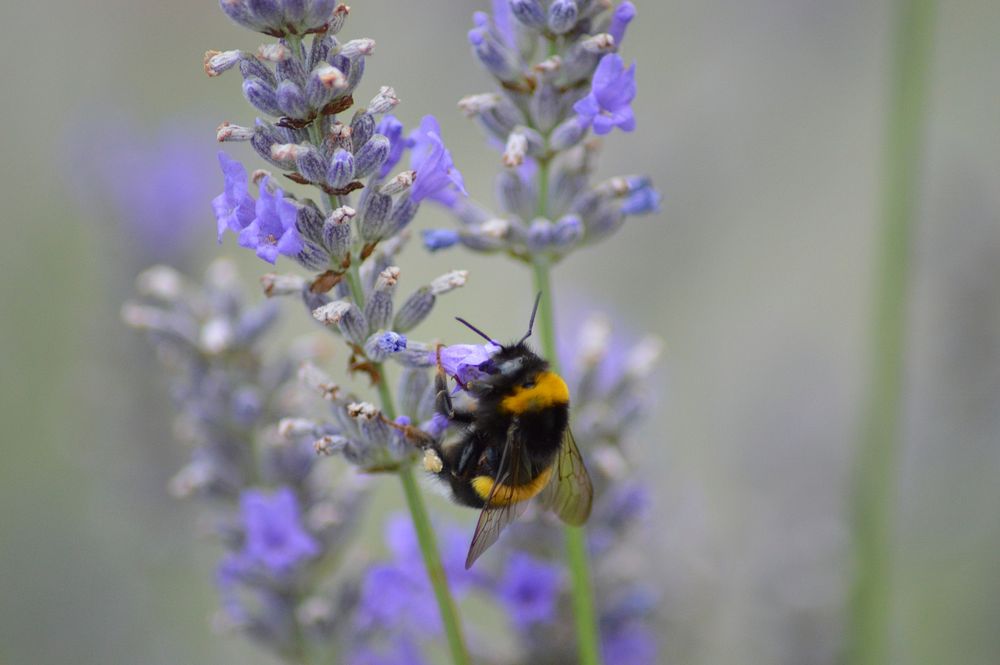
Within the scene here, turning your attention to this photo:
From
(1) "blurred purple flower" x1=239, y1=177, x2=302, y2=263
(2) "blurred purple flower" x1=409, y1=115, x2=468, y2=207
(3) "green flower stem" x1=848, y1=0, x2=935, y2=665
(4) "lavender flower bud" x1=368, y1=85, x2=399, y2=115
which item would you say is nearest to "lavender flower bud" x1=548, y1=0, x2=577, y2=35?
(2) "blurred purple flower" x1=409, y1=115, x2=468, y2=207

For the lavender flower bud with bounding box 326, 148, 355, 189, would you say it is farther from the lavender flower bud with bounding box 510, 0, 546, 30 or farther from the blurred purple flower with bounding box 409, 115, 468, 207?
the lavender flower bud with bounding box 510, 0, 546, 30

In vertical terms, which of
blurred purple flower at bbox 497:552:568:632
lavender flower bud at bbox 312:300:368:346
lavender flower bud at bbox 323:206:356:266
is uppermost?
lavender flower bud at bbox 323:206:356:266

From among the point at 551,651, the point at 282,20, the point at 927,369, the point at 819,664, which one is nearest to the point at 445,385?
the point at 282,20

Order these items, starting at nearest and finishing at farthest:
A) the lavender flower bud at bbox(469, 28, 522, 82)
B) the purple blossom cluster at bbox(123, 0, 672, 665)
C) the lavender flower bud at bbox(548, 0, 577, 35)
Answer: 1. the purple blossom cluster at bbox(123, 0, 672, 665)
2. the lavender flower bud at bbox(548, 0, 577, 35)
3. the lavender flower bud at bbox(469, 28, 522, 82)

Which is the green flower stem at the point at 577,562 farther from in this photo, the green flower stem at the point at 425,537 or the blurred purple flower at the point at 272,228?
the blurred purple flower at the point at 272,228

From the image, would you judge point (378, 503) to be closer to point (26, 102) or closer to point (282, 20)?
point (26, 102)

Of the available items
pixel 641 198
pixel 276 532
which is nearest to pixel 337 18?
pixel 641 198

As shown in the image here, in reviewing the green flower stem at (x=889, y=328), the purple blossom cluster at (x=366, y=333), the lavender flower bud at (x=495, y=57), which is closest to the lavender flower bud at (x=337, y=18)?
the purple blossom cluster at (x=366, y=333)
